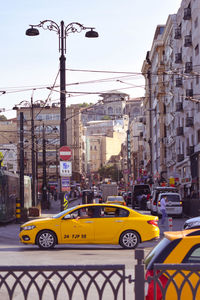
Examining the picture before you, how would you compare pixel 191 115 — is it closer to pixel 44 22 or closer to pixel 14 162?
pixel 44 22

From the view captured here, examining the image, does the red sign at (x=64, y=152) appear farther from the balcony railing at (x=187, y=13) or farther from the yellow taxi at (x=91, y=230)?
the balcony railing at (x=187, y=13)

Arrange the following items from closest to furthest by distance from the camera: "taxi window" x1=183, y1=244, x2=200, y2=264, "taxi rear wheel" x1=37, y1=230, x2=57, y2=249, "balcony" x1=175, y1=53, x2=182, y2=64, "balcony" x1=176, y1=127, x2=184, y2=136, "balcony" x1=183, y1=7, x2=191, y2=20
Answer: "taxi window" x1=183, y1=244, x2=200, y2=264, "taxi rear wheel" x1=37, y1=230, x2=57, y2=249, "balcony" x1=183, y1=7, x2=191, y2=20, "balcony" x1=175, y1=53, x2=182, y2=64, "balcony" x1=176, y1=127, x2=184, y2=136

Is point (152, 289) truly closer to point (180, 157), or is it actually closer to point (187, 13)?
point (187, 13)

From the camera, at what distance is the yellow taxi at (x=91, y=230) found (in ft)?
67.6

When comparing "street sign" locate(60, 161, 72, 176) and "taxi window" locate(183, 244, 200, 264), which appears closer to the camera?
"taxi window" locate(183, 244, 200, 264)

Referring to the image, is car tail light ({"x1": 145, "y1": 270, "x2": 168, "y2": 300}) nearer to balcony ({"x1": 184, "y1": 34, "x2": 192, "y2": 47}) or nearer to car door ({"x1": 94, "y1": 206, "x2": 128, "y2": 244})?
car door ({"x1": 94, "y1": 206, "x2": 128, "y2": 244})

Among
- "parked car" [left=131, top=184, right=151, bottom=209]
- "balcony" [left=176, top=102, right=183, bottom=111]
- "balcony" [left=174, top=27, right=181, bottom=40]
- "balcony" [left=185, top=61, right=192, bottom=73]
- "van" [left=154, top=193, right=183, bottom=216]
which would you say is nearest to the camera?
"van" [left=154, top=193, right=183, bottom=216]

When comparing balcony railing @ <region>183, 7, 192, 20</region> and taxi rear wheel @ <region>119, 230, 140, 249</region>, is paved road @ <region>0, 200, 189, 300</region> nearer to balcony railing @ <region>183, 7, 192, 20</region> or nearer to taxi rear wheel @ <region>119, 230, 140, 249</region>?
taxi rear wheel @ <region>119, 230, 140, 249</region>

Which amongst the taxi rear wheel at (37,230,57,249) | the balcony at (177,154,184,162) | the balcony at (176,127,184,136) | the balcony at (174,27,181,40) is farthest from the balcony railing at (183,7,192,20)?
the taxi rear wheel at (37,230,57,249)

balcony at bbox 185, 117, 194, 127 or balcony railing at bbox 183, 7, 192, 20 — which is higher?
balcony railing at bbox 183, 7, 192, 20

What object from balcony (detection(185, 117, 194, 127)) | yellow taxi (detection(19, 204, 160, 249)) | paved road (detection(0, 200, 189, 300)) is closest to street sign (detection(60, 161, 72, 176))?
paved road (detection(0, 200, 189, 300))

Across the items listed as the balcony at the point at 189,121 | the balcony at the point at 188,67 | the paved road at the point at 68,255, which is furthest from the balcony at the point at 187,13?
the paved road at the point at 68,255

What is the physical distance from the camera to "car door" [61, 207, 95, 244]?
67.5ft

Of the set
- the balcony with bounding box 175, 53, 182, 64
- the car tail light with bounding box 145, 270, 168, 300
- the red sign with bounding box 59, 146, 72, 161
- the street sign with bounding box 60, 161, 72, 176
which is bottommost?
the car tail light with bounding box 145, 270, 168, 300
